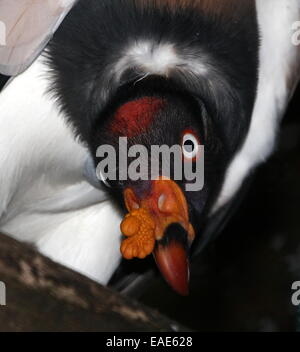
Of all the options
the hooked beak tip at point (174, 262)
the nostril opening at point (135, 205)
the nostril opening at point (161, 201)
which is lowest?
the hooked beak tip at point (174, 262)

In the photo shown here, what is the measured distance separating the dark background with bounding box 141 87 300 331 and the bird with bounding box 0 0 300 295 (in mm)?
771

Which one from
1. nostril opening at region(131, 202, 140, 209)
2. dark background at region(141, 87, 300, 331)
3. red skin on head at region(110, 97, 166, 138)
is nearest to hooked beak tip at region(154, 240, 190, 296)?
nostril opening at region(131, 202, 140, 209)

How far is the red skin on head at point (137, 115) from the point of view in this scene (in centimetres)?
238

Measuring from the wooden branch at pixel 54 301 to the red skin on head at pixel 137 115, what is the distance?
0.63 m

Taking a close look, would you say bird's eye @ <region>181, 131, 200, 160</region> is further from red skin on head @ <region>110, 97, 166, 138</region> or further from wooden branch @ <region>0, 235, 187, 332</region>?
wooden branch @ <region>0, 235, 187, 332</region>

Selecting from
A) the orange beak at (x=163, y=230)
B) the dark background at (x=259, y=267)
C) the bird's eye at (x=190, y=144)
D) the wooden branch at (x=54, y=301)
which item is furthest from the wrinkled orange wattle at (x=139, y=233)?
the dark background at (x=259, y=267)

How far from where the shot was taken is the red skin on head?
93.8 inches

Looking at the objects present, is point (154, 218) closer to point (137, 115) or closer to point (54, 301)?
point (137, 115)

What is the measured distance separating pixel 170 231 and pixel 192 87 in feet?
1.55

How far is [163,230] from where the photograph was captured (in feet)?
7.41

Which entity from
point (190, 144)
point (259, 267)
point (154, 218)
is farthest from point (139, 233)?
point (259, 267)

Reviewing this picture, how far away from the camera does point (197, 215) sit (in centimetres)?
243

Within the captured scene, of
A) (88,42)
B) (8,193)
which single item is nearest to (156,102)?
(88,42)

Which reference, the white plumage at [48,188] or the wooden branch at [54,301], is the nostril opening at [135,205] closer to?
A: the white plumage at [48,188]
